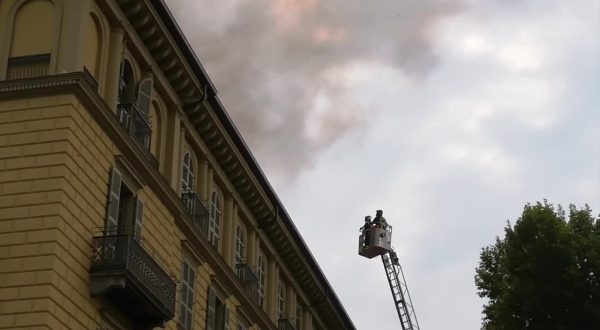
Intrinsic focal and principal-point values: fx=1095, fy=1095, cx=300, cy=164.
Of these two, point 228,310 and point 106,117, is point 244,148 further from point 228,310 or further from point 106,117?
point 106,117

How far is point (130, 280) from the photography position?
2656 centimetres

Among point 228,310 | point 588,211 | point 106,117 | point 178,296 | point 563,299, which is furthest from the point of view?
point 588,211

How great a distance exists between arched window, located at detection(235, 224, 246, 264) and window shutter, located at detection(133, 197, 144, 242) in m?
10.3

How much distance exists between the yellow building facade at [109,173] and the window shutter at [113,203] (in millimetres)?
76

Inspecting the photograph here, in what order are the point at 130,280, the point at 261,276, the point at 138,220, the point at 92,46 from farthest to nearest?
the point at 261,276 → the point at 138,220 → the point at 92,46 → the point at 130,280

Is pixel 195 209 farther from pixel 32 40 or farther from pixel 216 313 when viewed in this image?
pixel 32 40

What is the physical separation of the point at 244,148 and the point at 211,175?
Answer: 2.37 metres

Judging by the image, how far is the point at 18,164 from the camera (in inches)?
1036

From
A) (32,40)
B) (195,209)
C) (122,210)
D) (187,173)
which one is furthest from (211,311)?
(32,40)

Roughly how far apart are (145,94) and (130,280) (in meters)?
6.83

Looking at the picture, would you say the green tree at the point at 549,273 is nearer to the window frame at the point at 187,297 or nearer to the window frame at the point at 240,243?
the window frame at the point at 240,243

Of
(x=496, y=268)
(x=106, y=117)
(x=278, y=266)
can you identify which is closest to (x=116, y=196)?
(x=106, y=117)

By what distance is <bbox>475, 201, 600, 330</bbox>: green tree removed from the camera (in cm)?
4550

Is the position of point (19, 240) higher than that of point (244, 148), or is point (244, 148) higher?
point (244, 148)
